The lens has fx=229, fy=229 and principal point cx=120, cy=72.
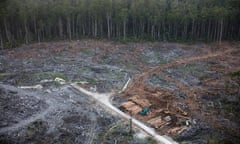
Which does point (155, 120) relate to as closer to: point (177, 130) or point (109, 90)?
point (177, 130)

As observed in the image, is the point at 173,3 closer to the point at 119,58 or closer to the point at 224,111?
the point at 119,58

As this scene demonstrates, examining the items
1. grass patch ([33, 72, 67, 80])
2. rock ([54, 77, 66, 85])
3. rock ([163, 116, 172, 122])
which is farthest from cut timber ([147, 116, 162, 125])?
grass patch ([33, 72, 67, 80])

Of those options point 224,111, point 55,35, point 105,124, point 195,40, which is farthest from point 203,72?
point 55,35

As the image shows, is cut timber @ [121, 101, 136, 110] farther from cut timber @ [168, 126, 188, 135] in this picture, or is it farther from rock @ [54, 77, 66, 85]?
rock @ [54, 77, 66, 85]

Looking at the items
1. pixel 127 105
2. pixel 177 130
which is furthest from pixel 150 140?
pixel 127 105

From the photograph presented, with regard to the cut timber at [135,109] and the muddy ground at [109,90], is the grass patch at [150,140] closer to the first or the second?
the muddy ground at [109,90]
